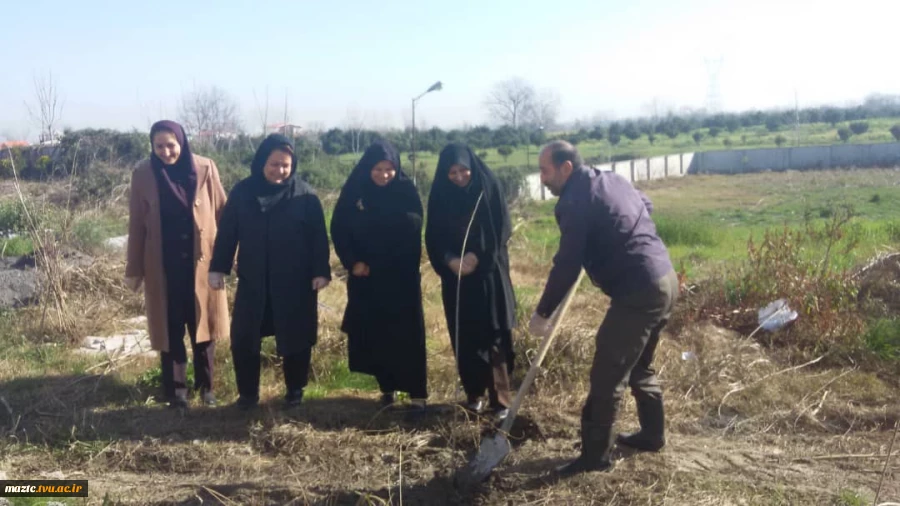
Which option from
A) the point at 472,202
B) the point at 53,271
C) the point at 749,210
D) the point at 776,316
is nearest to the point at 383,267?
the point at 472,202

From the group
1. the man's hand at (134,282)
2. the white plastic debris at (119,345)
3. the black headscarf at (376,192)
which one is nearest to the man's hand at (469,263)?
the black headscarf at (376,192)

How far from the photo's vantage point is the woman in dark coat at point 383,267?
3.97m

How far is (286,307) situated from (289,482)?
3.20 feet

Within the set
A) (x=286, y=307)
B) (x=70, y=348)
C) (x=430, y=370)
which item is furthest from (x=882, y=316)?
(x=70, y=348)

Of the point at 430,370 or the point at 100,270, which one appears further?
the point at 100,270

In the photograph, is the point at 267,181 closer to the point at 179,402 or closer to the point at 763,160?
the point at 179,402

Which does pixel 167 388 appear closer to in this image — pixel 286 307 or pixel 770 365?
pixel 286 307

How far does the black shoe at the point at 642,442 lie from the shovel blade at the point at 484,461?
2.09 ft

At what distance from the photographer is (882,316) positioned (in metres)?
5.43

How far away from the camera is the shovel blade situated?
327 centimetres

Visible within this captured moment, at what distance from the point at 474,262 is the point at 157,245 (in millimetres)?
1807

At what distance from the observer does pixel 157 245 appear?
13.7 feet

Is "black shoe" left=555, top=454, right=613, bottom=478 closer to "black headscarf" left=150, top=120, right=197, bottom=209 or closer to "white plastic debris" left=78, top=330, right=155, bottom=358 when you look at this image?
"black headscarf" left=150, top=120, right=197, bottom=209

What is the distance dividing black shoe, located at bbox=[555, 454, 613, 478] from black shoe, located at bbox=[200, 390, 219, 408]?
2153 millimetres
